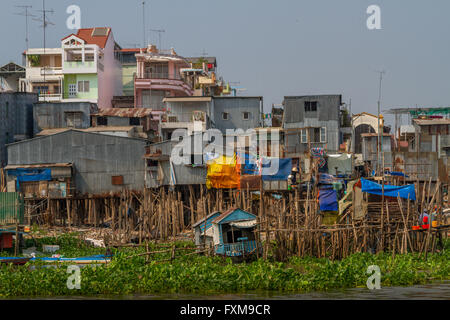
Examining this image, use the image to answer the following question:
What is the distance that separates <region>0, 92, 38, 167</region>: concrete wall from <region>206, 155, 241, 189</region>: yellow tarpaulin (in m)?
13.5

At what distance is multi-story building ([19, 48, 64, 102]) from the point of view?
52375mm

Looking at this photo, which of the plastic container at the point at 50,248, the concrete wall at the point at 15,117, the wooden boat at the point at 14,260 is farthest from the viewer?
the concrete wall at the point at 15,117

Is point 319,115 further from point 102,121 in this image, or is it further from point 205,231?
point 205,231

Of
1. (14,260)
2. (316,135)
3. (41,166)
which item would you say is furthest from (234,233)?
(316,135)

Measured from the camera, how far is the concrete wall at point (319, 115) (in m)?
45.6

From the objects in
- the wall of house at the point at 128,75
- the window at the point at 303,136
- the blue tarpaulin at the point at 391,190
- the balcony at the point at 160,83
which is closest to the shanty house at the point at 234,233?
the blue tarpaulin at the point at 391,190

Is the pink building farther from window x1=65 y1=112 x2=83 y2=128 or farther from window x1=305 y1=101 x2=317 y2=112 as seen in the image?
window x1=305 y1=101 x2=317 y2=112

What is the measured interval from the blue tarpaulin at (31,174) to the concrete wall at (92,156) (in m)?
0.64

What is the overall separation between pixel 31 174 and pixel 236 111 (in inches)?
593

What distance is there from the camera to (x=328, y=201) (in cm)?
3494

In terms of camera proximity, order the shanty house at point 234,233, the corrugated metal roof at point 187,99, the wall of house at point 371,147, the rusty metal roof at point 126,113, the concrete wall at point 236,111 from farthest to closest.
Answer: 1. the concrete wall at point 236,111
2. the corrugated metal roof at point 187,99
3. the rusty metal roof at point 126,113
4. the wall of house at point 371,147
5. the shanty house at point 234,233

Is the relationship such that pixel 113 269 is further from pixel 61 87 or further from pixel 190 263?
pixel 61 87

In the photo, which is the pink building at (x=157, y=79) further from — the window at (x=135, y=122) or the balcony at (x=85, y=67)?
the window at (x=135, y=122)

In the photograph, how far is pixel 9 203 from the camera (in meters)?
28.7
